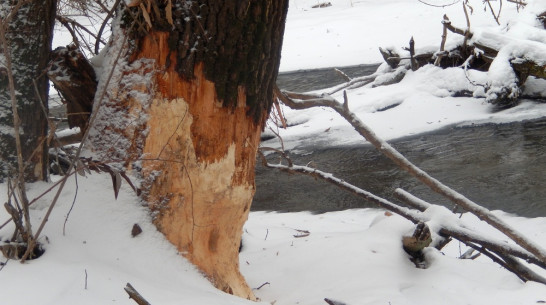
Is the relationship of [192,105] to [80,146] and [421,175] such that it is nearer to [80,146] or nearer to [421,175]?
[80,146]

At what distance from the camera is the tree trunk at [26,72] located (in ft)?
7.27

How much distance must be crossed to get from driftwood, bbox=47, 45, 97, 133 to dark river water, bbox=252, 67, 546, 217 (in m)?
3.44

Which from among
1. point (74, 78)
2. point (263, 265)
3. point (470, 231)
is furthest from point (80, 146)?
point (470, 231)

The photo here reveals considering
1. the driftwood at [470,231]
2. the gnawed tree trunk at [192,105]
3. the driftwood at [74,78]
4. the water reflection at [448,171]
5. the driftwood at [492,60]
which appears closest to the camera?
the gnawed tree trunk at [192,105]

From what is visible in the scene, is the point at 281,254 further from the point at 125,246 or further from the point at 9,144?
the point at 9,144

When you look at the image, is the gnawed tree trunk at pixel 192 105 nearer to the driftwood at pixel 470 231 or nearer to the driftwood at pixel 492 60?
the driftwood at pixel 470 231

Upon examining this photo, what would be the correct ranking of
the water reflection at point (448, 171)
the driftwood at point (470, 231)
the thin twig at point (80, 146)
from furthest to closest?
the water reflection at point (448, 171) → the driftwood at point (470, 231) → the thin twig at point (80, 146)

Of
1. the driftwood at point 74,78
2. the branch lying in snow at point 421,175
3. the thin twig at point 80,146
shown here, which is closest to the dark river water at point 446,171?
the branch lying in snow at point 421,175

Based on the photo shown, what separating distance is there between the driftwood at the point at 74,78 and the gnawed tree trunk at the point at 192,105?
72 millimetres

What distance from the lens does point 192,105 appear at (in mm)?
2225

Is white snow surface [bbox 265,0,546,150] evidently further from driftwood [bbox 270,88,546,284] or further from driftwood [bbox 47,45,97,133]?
driftwood [bbox 47,45,97,133]

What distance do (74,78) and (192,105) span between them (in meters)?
0.45

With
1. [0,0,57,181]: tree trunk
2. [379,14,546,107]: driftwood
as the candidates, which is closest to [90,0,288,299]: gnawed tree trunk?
[0,0,57,181]: tree trunk

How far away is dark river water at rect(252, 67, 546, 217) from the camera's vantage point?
5.48 metres
